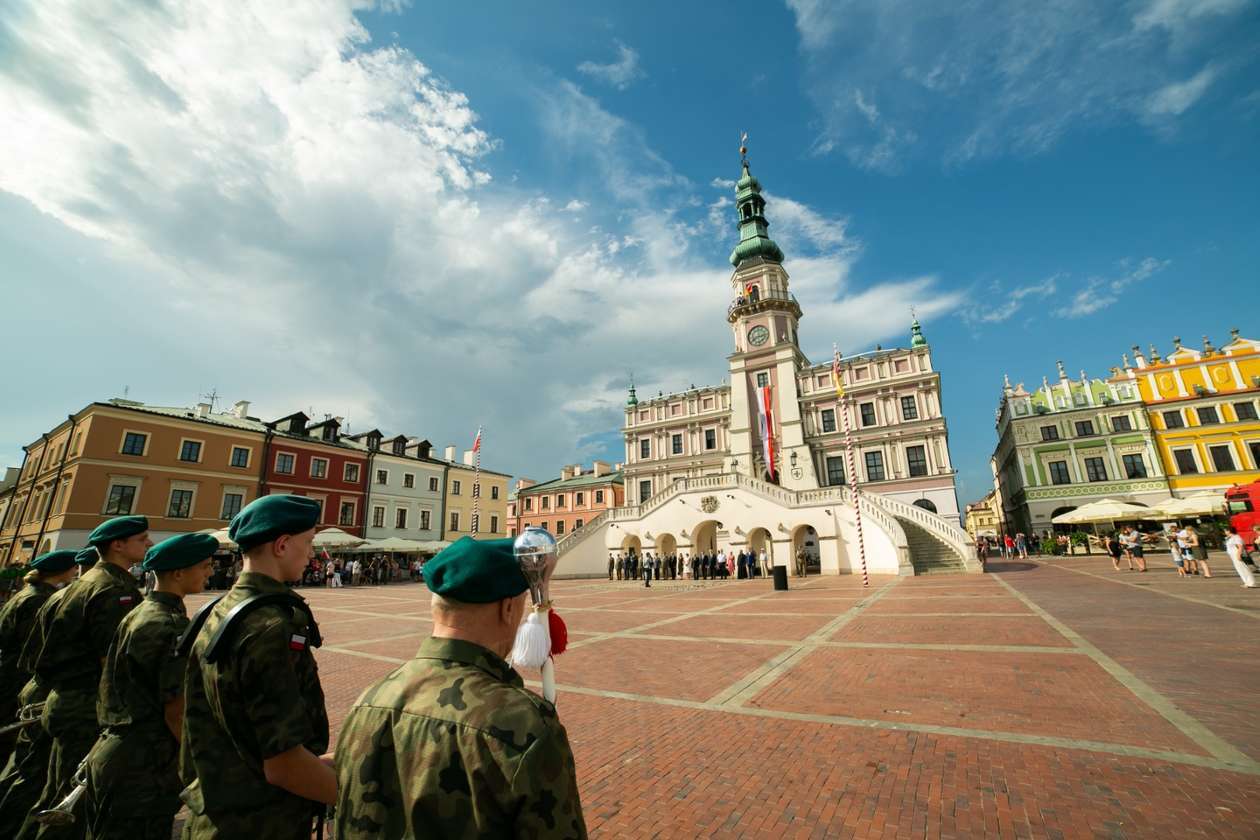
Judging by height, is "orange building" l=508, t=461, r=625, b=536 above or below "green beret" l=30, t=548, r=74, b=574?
above

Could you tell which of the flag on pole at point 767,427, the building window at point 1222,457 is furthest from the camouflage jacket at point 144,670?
the building window at point 1222,457

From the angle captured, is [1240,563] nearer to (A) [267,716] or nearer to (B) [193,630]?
(A) [267,716]

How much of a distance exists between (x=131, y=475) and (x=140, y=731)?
35.1 metres

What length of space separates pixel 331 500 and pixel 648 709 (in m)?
36.5

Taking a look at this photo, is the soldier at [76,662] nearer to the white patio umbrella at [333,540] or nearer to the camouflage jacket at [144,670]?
the camouflage jacket at [144,670]

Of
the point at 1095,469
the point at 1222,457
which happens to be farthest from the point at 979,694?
the point at 1222,457

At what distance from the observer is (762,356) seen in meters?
38.5

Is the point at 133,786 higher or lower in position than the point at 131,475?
lower

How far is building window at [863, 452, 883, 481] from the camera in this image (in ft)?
111

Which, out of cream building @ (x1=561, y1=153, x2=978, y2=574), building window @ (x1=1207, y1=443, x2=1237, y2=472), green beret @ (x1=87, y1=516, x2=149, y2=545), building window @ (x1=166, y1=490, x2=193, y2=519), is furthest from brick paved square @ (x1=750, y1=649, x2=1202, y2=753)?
building window @ (x1=1207, y1=443, x2=1237, y2=472)

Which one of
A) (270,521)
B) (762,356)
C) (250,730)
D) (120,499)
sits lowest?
(250,730)

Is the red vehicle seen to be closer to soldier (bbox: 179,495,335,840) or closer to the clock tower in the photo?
the clock tower

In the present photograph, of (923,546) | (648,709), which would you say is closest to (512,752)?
(648,709)

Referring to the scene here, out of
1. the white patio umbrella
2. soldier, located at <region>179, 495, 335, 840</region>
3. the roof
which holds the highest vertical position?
the roof
